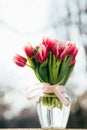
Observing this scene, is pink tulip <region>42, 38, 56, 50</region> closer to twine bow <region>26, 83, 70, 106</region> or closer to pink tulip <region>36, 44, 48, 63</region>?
pink tulip <region>36, 44, 48, 63</region>

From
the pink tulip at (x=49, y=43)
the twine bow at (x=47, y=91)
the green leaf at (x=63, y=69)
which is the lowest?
the twine bow at (x=47, y=91)

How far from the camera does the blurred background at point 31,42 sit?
1.04m

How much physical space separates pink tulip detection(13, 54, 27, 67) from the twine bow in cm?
9

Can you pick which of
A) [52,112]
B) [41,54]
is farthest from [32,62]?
[52,112]

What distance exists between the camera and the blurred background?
104 centimetres

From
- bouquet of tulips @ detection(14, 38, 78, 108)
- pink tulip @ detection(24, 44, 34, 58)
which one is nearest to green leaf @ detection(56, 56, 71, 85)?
bouquet of tulips @ detection(14, 38, 78, 108)

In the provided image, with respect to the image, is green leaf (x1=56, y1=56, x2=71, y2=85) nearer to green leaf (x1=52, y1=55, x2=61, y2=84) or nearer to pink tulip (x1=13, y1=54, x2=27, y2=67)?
green leaf (x1=52, y1=55, x2=61, y2=84)

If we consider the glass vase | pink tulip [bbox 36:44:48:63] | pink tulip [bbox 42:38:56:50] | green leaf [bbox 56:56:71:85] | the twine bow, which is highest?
pink tulip [bbox 42:38:56:50]

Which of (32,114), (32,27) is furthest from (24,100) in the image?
(32,27)

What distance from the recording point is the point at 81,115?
40.9 inches

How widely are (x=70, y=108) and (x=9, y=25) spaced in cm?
38

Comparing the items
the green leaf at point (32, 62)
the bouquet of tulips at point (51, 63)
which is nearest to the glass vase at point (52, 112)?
the bouquet of tulips at point (51, 63)

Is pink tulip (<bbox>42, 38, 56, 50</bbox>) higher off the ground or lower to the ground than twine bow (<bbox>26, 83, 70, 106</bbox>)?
higher

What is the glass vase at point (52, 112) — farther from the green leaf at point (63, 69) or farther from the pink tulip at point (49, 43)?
the pink tulip at point (49, 43)
